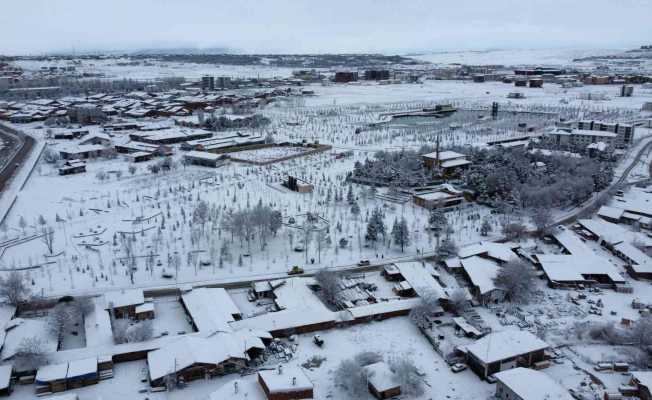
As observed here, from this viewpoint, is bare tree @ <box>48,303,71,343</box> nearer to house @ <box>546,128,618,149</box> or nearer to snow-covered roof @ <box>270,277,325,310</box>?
snow-covered roof @ <box>270,277,325,310</box>

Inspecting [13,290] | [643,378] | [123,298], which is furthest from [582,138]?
[13,290]

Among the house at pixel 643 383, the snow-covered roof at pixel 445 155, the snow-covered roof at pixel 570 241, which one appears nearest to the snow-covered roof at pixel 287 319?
the house at pixel 643 383

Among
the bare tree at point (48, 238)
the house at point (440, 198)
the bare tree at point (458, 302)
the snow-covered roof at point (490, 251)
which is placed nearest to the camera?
the bare tree at point (458, 302)

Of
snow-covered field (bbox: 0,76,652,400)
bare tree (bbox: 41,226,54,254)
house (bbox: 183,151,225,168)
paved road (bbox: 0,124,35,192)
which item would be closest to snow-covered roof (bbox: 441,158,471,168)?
snow-covered field (bbox: 0,76,652,400)

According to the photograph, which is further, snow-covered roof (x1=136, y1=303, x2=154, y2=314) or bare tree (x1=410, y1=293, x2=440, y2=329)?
snow-covered roof (x1=136, y1=303, x2=154, y2=314)

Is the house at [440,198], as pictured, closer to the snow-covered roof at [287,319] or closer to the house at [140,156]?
the snow-covered roof at [287,319]

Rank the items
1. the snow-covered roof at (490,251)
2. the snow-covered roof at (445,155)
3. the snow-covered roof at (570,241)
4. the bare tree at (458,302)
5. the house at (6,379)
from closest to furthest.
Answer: the house at (6,379), the bare tree at (458,302), the snow-covered roof at (490,251), the snow-covered roof at (570,241), the snow-covered roof at (445,155)

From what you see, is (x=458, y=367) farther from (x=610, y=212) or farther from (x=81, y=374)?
(x=610, y=212)
